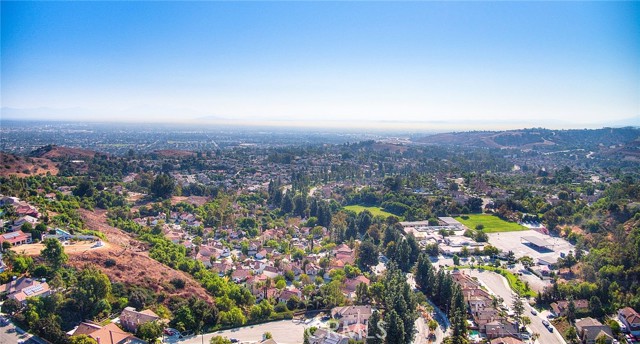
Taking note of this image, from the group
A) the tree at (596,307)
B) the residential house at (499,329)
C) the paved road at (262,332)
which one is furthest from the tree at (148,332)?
the tree at (596,307)

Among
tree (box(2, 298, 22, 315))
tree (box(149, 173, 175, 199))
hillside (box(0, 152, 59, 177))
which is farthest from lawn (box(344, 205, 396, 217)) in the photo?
hillside (box(0, 152, 59, 177))

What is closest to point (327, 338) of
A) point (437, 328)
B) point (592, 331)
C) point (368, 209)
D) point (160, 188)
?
point (437, 328)

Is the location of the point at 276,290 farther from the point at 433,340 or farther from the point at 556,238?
the point at 556,238

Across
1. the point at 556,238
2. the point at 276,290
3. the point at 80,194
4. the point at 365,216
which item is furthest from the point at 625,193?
the point at 80,194

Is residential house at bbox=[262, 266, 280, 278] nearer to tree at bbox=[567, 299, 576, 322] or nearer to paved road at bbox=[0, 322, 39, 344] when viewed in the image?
paved road at bbox=[0, 322, 39, 344]

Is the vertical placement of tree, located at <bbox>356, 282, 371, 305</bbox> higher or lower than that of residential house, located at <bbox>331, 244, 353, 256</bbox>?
higher

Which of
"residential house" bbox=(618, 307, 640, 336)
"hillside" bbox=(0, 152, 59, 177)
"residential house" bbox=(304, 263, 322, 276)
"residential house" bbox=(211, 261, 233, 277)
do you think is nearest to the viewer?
"residential house" bbox=(618, 307, 640, 336)
